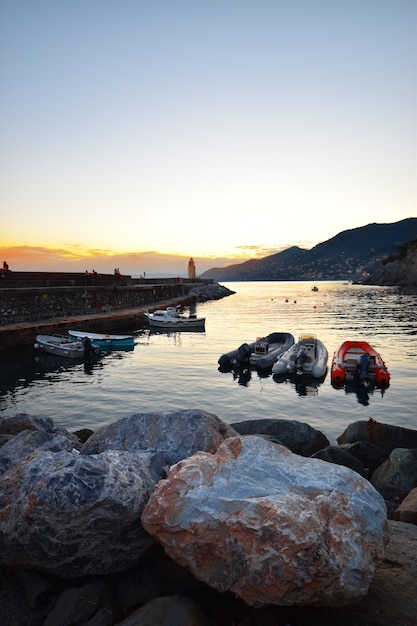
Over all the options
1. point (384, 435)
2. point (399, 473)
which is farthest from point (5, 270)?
point (399, 473)

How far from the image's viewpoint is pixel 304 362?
21.3 metres

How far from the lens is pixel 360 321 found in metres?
45.2

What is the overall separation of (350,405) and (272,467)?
13134 mm

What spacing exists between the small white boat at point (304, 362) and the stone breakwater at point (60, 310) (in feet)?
52.7

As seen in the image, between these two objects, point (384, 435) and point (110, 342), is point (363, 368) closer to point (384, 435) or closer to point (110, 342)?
point (384, 435)

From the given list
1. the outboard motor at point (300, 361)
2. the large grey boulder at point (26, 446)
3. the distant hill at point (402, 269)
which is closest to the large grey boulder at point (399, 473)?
the large grey boulder at point (26, 446)

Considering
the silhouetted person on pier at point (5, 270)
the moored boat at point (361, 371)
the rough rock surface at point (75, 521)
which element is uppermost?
the silhouetted person on pier at point (5, 270)

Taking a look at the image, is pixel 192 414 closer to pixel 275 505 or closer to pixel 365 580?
pixel 275 505

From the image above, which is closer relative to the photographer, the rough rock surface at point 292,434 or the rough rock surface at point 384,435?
the rough rock surface at point 292,434

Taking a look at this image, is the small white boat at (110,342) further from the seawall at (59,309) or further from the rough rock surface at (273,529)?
the rough rock surface at (273,529)

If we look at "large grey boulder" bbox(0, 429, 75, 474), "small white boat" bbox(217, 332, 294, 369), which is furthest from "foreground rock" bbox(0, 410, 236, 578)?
"small white boat" bbox(217, 332, 294, 369)

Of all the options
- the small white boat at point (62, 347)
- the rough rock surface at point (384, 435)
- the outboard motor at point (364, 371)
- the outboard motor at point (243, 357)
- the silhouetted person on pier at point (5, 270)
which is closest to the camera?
the rough rock surface at point (384, 435)

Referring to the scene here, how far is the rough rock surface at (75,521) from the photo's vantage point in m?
4.35

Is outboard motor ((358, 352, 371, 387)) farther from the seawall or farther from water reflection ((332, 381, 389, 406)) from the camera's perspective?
the seawall
